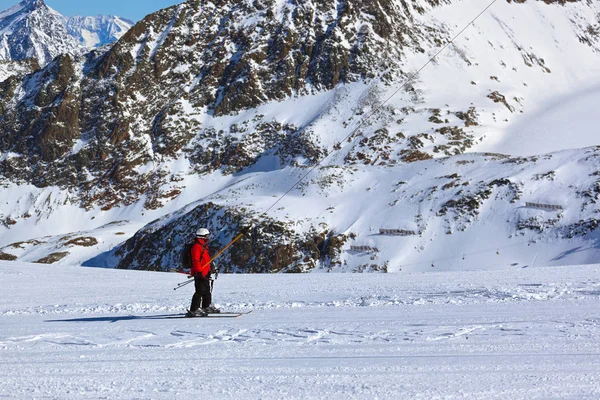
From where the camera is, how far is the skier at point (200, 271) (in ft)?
42.4

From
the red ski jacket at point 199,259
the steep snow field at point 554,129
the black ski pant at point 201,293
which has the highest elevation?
the steep snow field at point 554,129

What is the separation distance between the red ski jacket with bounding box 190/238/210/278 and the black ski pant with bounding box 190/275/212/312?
0.13 metres

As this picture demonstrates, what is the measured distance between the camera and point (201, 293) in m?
13.2

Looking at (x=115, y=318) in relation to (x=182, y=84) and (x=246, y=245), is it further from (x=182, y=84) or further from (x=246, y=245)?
(x=182, y=84)

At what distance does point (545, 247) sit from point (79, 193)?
91.9 m

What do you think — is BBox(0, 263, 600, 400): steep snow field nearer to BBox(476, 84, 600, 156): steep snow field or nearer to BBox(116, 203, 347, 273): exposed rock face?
BBox(116, 203, 347, 273): exposed rock face

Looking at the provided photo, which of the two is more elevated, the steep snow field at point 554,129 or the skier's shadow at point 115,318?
the steep snow field at point 554,129

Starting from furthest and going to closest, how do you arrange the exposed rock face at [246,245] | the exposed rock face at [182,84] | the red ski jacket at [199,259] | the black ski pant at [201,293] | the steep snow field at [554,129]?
the exposed rock face at [182,84]
the steep snow field at [554,129]
the exposed rock face at [246,245]
the black ski pant at [201,293]
the red ski jacket at [199,259]

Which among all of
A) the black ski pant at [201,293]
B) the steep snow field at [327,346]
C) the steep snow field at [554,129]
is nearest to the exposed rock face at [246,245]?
the steep snow field at [327,346]

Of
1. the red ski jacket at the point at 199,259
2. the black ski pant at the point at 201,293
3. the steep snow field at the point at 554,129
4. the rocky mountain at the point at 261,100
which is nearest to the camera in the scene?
the red ski jacket at the point at 199,259

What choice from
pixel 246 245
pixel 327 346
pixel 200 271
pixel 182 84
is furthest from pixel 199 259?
pixel 182 84

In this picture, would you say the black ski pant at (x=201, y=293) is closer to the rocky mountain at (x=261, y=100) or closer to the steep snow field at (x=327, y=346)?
the steep snow field at (x=327, y=346)

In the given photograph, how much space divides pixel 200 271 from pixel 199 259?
0.79 ft

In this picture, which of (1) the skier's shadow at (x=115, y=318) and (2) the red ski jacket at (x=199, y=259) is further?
(1) the skier's shadow at (x=115, y=318)
